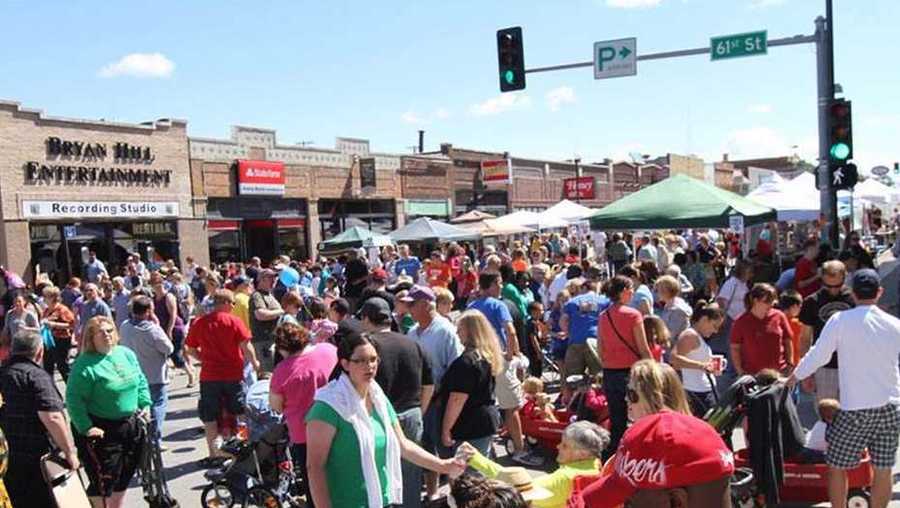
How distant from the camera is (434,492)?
6.32 metres

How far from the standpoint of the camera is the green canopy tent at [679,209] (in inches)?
484

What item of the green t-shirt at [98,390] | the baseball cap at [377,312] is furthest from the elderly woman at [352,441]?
the green t-shirt at [98,390]

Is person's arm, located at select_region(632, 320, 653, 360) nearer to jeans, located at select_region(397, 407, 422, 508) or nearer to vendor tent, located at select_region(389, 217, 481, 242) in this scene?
jeans, located at select_region(397, 407, 422, 508)

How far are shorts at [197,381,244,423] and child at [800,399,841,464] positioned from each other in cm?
494

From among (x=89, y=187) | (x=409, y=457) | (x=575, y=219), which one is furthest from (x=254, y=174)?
(x=409, y=457)

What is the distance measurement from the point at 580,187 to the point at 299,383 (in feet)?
142

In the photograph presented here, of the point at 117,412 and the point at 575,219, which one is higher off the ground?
the point at 575,219

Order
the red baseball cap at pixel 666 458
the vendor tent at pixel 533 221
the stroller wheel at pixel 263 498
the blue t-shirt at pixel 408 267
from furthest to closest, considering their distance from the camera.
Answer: the vendor tent at pixel 533 221 < the blue t-shirt at pixel 408 267 < the stroller wheel at pixel 263 498 < the red baseball cap at pixel 666 458

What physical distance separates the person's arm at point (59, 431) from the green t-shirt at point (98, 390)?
52 centimetres

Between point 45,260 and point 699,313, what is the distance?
20818 millimetres

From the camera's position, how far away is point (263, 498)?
Answer: 5926mm

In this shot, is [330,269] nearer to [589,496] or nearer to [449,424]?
[449,424]

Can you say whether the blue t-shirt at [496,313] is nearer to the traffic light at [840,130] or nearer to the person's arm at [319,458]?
the person's arm at [319,458]

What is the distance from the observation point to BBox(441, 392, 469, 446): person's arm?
5.55 meters
